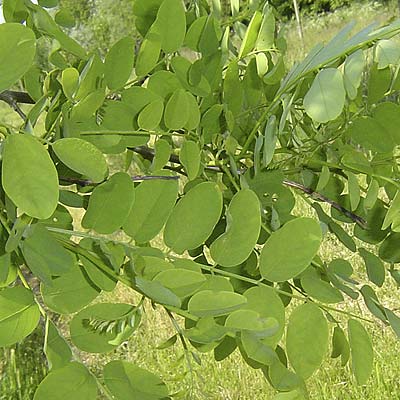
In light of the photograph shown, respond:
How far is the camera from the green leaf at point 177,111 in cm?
30

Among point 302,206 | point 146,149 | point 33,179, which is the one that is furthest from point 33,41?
point 302,206

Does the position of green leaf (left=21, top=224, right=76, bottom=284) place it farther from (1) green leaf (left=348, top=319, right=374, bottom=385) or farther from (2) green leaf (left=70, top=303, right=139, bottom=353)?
(1) green leaf (left=348, top=319, right=374, bottom=385)

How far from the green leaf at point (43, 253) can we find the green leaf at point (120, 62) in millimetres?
83

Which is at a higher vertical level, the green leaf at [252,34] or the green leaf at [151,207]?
the green leaf at [252,34]

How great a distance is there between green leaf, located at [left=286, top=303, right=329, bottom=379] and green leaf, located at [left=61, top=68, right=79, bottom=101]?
0.13 meters

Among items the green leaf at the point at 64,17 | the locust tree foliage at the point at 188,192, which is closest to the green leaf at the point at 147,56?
the locust tree foliage at the point at 188,192

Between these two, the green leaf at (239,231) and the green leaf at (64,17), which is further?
the green leaf at (64,17)

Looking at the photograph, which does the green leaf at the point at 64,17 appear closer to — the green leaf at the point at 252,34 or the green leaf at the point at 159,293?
the green leaf at the point at 252,34

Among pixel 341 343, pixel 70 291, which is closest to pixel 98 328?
pixel 70 291

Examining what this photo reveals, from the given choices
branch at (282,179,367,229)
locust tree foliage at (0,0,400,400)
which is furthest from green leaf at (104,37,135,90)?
branch at (282,179,367,229)

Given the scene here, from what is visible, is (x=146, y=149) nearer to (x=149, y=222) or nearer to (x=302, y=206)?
(x=149, y=222)

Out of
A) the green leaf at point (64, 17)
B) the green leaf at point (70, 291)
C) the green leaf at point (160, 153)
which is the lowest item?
the green leaf at point (70, 291)

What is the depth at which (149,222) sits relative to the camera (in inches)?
11.6

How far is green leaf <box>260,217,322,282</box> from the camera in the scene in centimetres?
27
